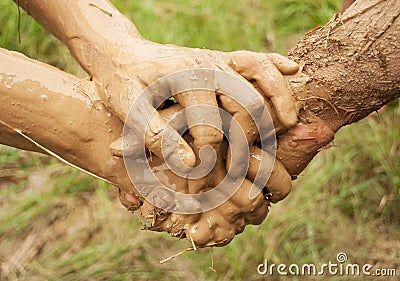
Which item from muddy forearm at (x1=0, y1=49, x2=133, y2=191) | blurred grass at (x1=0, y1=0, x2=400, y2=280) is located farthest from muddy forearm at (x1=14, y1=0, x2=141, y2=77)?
blurred grass at (x1=0, y1=0, x2=400, y2=280)

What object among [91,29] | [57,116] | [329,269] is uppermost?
A: [91,29]

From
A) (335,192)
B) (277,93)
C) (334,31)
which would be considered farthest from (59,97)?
(335,192)

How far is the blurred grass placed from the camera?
2.08 metres

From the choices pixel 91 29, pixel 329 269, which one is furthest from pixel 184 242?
pixel 91 29

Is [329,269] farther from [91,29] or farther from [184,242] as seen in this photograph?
[91,29]

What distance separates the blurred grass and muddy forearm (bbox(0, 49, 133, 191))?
34.8 inches

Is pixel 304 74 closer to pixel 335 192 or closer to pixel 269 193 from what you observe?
pixel 269 193

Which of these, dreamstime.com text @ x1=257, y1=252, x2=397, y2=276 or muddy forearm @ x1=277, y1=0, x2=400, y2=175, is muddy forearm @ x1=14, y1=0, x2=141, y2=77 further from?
dreamstime.com text @ x1=257, y1=252, x2=397, y2=276

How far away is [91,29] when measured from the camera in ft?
4.33

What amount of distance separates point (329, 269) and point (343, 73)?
95 centimetres

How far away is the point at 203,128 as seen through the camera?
45.3 inches
